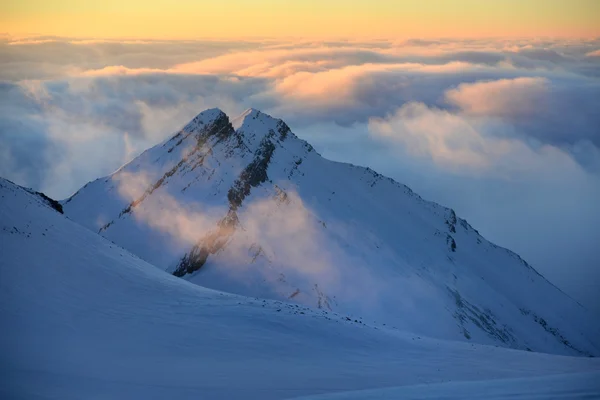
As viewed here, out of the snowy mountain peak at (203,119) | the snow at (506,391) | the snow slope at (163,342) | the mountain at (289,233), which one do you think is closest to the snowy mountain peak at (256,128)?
the mountain at (289,233)

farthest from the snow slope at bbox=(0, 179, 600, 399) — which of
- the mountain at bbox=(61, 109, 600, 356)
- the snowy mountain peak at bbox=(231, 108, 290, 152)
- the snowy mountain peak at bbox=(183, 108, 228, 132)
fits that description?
the snowy mountain peak at bbox=(231, 108, 290, 152)

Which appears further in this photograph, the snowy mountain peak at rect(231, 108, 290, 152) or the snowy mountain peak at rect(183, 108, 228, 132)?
the snowy mountain peak at rect(231, 108, 290, 152)

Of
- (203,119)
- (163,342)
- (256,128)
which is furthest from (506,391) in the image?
(256,128)

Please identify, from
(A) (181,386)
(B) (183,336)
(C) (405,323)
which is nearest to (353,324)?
(B) (183,336)

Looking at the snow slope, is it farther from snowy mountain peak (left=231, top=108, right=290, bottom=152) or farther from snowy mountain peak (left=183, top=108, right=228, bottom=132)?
snowy mountain peak (left=231, top=108, right=290, bottom=152)

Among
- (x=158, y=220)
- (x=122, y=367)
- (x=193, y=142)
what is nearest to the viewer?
(x=122, y=367)

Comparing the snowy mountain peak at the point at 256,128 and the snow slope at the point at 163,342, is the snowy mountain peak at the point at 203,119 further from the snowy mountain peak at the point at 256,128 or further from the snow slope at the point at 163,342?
the snow slope at the point at 163,342

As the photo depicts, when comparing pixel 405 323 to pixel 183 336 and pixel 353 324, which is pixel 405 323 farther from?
pixel 183 336
